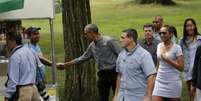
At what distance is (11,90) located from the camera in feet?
27.1

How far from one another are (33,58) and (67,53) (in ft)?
12.1

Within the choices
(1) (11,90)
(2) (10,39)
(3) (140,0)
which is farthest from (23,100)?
(3) (140,0)

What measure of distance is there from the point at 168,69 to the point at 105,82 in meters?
1.54

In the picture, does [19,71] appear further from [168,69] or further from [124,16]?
[124,16]

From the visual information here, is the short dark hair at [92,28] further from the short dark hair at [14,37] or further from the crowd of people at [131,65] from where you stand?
the short dark hair at [14,37]

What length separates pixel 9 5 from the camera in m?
8.08

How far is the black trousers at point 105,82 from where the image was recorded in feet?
33.3

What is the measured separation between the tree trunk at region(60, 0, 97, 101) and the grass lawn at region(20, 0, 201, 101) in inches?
416

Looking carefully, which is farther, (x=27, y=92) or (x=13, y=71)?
(x=27, y=92)

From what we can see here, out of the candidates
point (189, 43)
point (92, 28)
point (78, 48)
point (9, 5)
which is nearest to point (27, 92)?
point (9, 5)

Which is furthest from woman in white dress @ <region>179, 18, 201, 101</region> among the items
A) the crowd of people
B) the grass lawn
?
the grass lawn

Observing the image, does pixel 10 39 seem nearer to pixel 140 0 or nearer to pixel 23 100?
pixel 23 100

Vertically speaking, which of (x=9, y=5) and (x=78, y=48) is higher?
(x=9, y=5)

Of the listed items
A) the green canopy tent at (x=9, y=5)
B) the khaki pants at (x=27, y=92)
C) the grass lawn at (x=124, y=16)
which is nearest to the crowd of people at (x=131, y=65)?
the khaki pants at (x=27, y=92)
